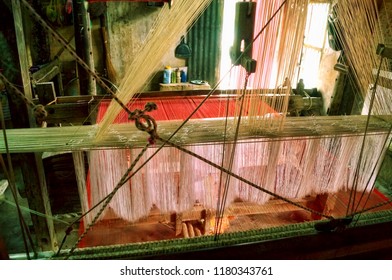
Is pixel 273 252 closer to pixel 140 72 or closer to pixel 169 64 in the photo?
pixel 140 72

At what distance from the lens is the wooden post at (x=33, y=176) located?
91.0 inches

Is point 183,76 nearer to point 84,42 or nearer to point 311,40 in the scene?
point 311,40

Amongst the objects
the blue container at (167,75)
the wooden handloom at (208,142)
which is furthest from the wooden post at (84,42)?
the blue container at (167,75)

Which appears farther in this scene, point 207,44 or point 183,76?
point 183,76

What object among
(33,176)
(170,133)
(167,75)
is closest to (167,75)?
(167,75)

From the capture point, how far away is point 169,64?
25.4 feet

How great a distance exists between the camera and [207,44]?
750 centimetres

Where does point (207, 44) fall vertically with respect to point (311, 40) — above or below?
below

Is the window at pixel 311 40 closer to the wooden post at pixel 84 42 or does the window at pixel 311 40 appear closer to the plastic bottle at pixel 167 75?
the plastic bottle at pixel 167 75

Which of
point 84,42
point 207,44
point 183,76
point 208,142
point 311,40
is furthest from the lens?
point 183,76

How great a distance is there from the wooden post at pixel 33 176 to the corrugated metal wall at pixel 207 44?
5.31 m

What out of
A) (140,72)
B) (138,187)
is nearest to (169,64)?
(138,187)

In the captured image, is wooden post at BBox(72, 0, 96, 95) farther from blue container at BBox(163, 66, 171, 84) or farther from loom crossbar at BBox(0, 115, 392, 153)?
blue container at BBox(163, 66, 171, 84)

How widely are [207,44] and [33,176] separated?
5823 millimetres
